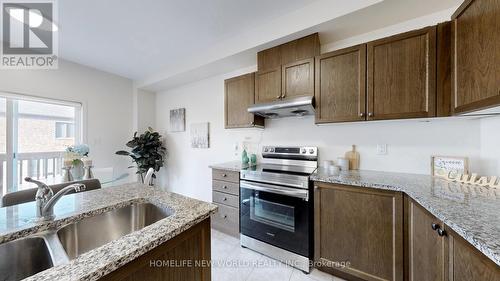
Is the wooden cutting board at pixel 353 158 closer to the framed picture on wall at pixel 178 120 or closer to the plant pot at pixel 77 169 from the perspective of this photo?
the framed picture on wall at pixel 178 120

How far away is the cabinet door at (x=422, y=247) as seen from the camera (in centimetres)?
99

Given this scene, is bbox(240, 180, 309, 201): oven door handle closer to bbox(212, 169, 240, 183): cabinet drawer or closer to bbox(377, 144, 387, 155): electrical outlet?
bbox(212, 169, 240, 183): cabinet drawer

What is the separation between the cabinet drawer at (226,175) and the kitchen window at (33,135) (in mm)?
1989

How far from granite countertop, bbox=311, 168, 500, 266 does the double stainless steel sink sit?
1359 millimetres

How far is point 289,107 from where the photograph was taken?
1.96m

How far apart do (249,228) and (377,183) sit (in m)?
1.35

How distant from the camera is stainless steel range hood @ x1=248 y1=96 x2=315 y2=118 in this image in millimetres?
1862

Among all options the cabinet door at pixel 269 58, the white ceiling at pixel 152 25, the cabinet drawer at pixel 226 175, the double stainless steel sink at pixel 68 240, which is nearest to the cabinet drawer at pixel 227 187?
the cabinet drawer at pixel 226 175

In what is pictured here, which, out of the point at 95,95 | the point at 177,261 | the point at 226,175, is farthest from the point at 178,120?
the point at 177,261

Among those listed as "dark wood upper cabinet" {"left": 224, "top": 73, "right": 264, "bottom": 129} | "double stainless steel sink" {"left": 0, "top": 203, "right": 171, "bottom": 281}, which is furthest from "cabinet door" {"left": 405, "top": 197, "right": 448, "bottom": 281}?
"dark wood upper cabinet" {"left": 224, "top": 73, "right": 264, "bottom": 129}

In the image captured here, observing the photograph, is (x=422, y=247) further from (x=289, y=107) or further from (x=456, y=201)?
(x=289, y=107)

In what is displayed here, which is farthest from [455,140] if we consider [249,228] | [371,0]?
[249,228]

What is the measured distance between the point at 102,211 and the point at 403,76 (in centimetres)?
232

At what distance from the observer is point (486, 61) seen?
3.43 feet
